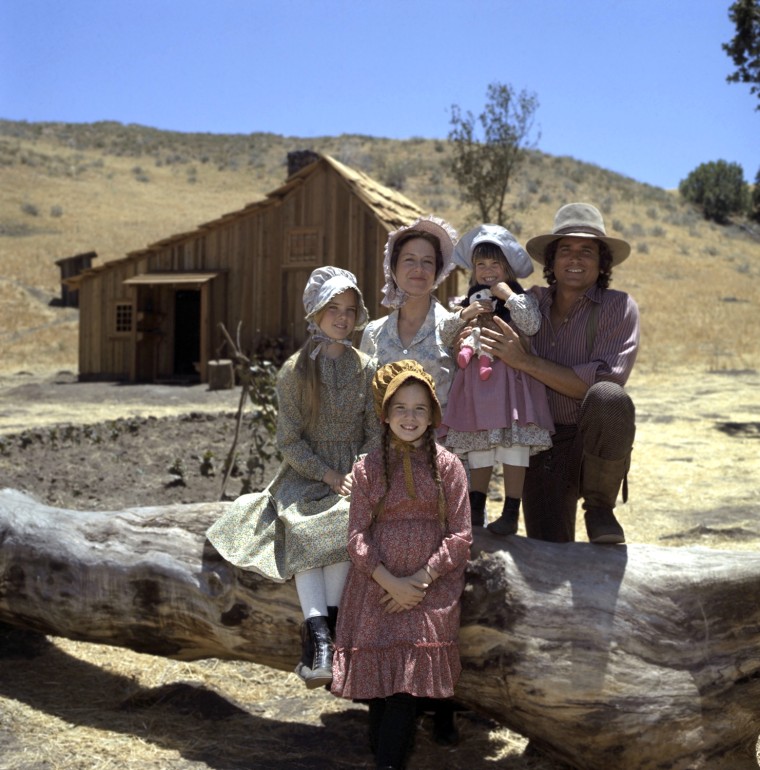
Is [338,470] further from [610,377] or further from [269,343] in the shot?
[269,343]

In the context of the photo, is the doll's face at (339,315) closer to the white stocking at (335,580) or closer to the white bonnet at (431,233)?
the white bonnet at (431,233)

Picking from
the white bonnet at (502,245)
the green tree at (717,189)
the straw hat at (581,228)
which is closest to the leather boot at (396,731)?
the white bonnet at (502,245)

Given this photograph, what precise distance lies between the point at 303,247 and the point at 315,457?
14797 mm

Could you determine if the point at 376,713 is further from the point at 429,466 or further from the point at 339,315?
the point at 339,315

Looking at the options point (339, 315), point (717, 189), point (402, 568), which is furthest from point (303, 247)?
point (717, 189)

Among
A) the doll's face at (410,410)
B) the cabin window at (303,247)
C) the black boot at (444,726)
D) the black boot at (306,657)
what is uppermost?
the cabin window at (303,247)

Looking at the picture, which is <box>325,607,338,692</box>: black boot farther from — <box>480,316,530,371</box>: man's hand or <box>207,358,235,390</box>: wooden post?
<box>207,358,235,390</box>: wooden post

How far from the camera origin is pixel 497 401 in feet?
11.9

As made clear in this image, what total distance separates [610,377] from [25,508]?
3.06 m

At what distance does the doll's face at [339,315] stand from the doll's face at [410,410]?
2.11 ft

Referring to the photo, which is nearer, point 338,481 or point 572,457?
point 338,481

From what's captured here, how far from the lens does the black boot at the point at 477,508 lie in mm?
3785

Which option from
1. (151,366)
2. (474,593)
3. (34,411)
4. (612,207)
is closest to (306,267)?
(151,366)

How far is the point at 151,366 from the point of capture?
20.6 m
